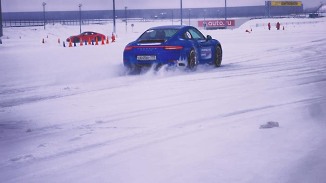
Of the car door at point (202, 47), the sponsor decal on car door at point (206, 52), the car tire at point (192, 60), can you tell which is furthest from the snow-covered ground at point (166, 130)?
the sponsor decal on car door at point (206, 52)

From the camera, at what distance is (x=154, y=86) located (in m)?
9.58

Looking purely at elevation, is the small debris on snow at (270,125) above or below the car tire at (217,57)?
below

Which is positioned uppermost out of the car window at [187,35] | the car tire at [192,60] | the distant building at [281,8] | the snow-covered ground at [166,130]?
the distant building at [281,8]

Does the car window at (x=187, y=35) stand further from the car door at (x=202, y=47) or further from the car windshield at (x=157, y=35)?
the car windshield at (x=157, y=35)

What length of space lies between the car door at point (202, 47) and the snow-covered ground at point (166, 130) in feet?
7.95

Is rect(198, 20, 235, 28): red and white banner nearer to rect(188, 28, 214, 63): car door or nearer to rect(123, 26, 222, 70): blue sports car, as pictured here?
rect(188, 28, 214, 63): car door

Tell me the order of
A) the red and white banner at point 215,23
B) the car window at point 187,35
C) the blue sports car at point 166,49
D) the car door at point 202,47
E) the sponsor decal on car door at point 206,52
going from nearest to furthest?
the blue sports car at point 166,49, the car window at point 187,35, the car door at point 202,47, the sponsor decal on car door at point 206,52, the red and white banner at point 215,23

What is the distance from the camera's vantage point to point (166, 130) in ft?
17.9

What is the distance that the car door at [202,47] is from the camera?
12837mm

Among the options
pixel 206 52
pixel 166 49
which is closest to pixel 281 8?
pixel 206 52

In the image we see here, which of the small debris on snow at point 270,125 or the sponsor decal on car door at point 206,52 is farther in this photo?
the sponsor decal on car door at point 206,52

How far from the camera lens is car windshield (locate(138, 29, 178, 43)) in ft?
39.8

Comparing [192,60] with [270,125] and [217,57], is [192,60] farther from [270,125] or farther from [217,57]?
[270,125]

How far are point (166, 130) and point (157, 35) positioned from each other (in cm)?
717
